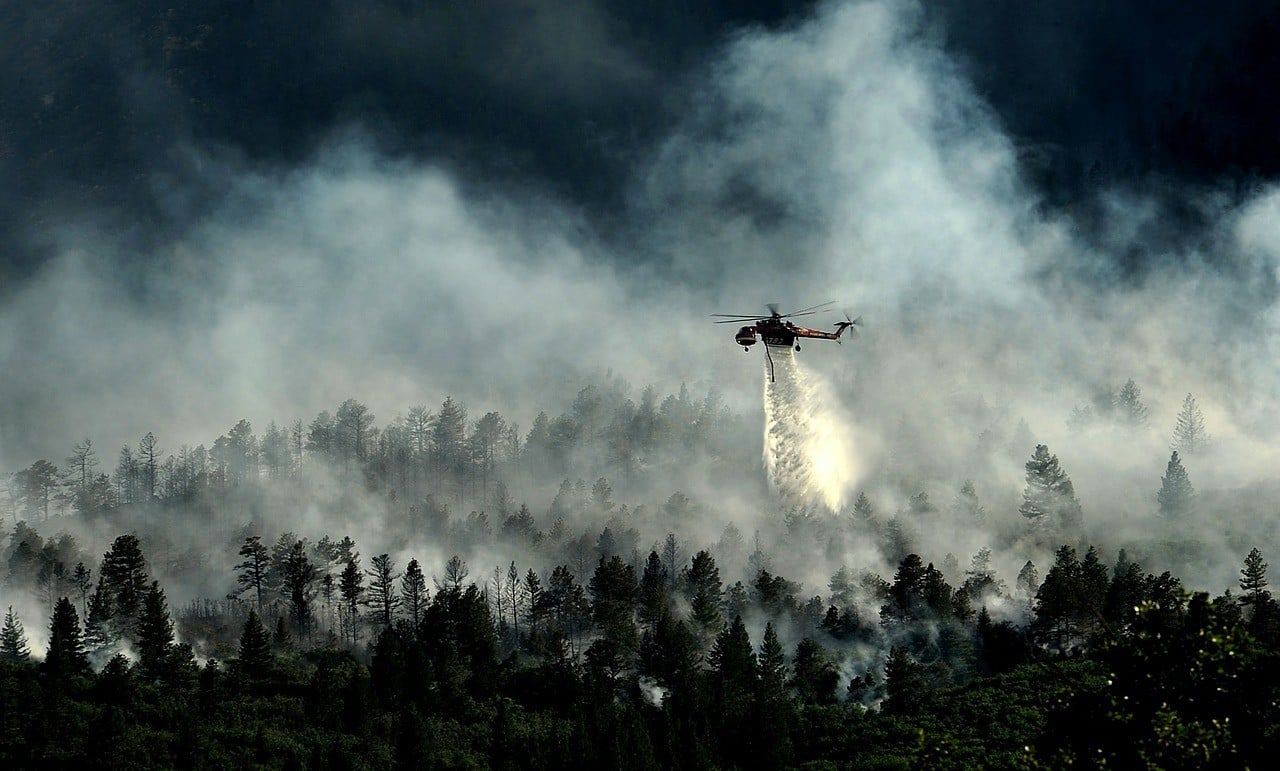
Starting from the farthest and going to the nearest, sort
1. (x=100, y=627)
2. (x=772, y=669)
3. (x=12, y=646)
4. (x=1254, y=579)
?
1. (x=12, y=646)
2. (x=100, y=627)
3. (x=772, y=669)
4. (x=1254, y=579)

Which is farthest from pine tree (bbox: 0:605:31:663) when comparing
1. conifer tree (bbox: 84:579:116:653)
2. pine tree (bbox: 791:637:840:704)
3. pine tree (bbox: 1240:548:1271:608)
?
pine tree (bbox: 1240:548:1271:608)

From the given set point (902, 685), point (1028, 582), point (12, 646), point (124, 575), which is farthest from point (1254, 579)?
point (12, 646)

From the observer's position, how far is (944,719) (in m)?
147

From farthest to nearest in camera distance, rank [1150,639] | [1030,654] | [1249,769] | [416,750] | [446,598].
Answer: [446,598] < [1030,654] < [416,750] < [1150,639] < [1249,769]

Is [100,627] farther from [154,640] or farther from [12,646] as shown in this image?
[12,646]

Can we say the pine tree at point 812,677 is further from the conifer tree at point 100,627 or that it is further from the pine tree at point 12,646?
the pine tree at point 12,646

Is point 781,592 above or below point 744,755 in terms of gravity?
above

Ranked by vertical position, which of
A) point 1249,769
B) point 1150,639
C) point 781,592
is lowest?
point 1249,769

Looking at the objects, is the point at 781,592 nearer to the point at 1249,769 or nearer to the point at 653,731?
the point at 653,731

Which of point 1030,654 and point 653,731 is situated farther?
point 1030,654

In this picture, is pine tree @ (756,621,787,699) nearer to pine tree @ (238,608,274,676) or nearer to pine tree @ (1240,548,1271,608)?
pine tree @ (1240,548,1271,608)

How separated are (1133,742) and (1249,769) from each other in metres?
4.85

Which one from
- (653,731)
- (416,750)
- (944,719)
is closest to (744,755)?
(653,731)

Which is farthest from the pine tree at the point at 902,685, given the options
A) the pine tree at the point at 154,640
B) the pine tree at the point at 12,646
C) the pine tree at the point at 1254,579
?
the pine tree at the point at 12,646
